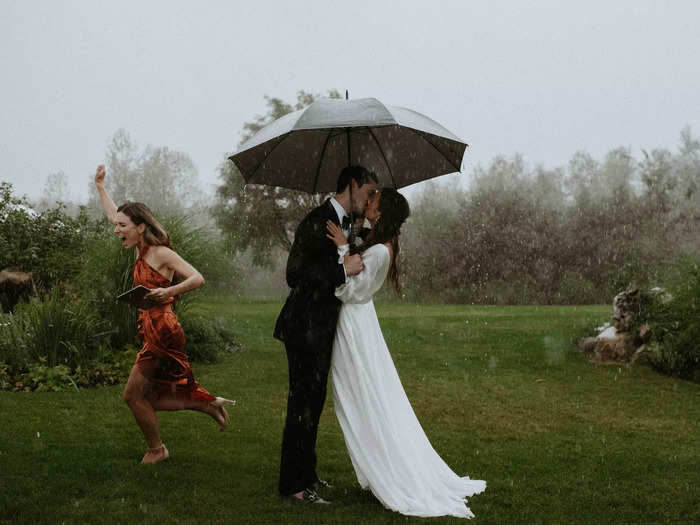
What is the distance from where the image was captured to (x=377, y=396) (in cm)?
429

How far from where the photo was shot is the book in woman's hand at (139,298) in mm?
4668

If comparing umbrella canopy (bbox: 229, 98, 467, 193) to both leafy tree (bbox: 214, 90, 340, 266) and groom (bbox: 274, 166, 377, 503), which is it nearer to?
groom (bbox: 274, 166, 377, 503)

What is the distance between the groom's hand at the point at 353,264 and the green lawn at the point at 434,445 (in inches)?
57.2

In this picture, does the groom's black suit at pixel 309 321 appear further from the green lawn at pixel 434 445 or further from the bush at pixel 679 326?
the bush at pixel 679 326

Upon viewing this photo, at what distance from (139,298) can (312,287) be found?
4.27 feet

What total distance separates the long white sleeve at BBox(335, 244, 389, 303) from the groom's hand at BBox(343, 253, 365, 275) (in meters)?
0.04

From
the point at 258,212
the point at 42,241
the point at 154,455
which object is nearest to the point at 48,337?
the point at 154,455

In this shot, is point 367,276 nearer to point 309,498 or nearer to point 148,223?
point 309,498

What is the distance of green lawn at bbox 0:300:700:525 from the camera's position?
4.35m

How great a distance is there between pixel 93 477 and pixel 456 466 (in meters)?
2.67

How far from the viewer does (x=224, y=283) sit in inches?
478

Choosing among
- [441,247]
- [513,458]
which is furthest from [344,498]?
[441,247]

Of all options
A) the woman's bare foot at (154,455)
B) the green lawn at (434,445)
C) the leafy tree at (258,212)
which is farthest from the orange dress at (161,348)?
the leafy tree at (258,212)

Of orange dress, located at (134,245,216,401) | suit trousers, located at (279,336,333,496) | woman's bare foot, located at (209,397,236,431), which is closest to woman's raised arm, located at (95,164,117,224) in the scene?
orange dress, located at (134,245,216,401)
